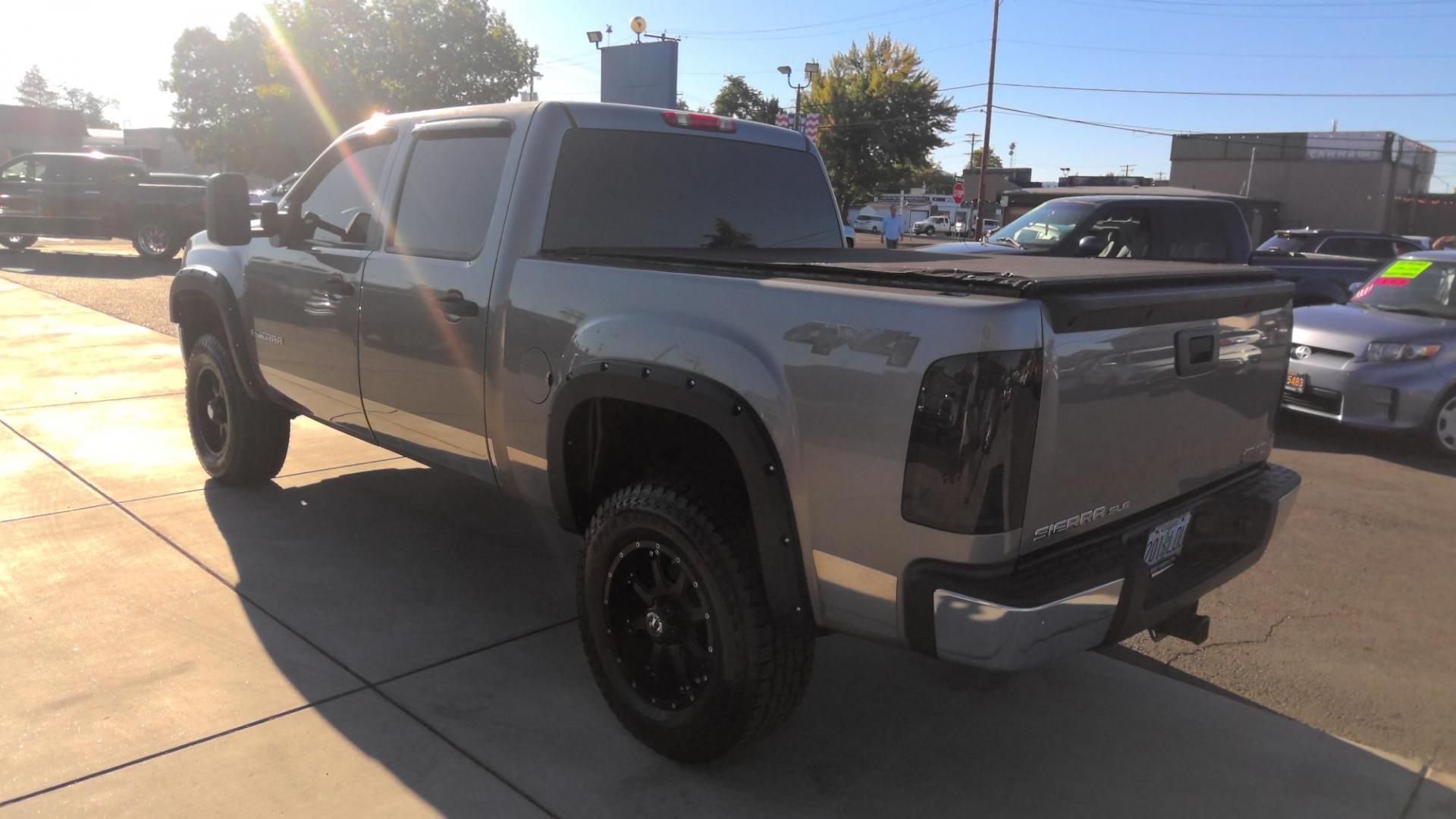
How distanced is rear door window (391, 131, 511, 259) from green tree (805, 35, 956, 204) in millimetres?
50617

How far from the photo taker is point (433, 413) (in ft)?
12.4

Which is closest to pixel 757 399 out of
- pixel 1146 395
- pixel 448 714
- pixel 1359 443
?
pixel 1146 395

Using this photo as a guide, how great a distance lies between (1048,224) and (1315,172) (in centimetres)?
4688

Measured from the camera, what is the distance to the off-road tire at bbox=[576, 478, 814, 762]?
2645mm

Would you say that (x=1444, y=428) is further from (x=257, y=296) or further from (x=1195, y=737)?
(x=257, y=296)

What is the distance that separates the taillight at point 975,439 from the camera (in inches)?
86.7

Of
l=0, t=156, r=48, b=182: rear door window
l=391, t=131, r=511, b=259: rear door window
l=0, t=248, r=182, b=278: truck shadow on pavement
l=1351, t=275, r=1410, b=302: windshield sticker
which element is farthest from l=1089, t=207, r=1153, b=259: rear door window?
l=0, t=156, r=48, b=182: rear door window

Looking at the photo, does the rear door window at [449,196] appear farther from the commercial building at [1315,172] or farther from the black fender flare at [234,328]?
the commercial building at [1315,172]

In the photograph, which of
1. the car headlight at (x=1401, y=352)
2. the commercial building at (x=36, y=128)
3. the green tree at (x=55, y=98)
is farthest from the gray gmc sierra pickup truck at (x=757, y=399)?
the green tree at (x=55, y=98)

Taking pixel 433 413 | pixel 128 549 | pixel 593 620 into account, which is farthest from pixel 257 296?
pixel 593 620

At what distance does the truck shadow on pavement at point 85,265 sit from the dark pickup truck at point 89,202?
0.46 m

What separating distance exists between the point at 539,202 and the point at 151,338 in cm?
828

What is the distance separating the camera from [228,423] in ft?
17.1

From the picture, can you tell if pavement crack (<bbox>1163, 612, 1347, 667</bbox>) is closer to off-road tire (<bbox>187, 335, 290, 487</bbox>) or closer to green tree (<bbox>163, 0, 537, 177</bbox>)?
off-road tire (<bbox>187, 335, 290, 487</bbox>)
